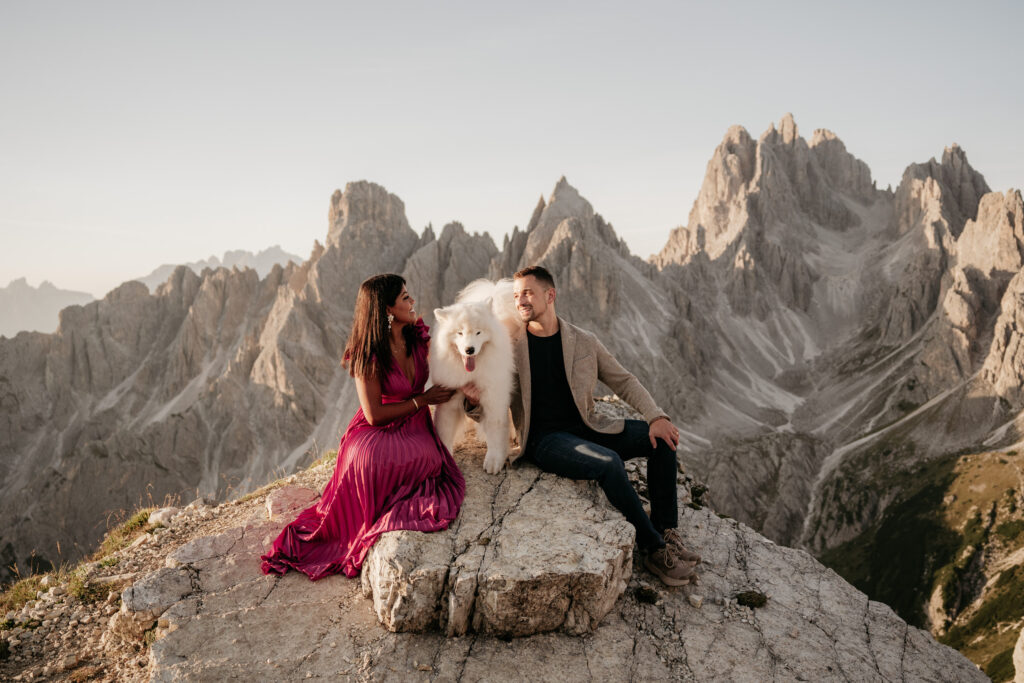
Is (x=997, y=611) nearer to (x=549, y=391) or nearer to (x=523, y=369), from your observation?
(x=549, y=391)

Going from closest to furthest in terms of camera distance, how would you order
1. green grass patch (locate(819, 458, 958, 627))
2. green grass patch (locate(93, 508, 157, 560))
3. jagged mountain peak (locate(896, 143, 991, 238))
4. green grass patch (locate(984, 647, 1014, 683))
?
1. green grass patch (locate(93, 508, 157, 560))
2. green grass patch (locate(984, 647, 1014, 683))
3. green grass patch (locate(819, 458, 958, 627))
4. jagged mountain peak (locate(896, 143, 991, 238))

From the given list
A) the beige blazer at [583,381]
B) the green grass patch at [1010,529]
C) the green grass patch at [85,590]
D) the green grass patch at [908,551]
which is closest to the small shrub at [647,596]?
the beige blazer at [583,381]

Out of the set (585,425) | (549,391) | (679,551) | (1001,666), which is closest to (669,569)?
(679,551)

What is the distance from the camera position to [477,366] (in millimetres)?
7098

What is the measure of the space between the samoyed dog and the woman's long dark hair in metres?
0.65

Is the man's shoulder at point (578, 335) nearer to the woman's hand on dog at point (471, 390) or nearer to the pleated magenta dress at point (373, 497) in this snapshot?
the woman's hand on dog at point (471, 390)

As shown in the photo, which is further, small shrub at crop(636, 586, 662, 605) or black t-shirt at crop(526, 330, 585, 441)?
black t-shirt at crop(526, 330, 585, 441)

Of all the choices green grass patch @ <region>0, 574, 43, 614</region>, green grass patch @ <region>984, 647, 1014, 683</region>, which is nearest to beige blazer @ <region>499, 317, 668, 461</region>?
green grass patch @ <region>0, 574, 43, 614</region>

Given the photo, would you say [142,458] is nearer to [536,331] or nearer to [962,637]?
[536,331]

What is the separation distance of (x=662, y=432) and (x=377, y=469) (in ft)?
11.7

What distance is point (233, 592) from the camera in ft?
21.3

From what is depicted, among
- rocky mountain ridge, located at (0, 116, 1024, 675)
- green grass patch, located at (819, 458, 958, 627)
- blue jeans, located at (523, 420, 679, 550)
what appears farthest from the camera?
rocky mountain ridge, located at (0, 116, 1024, 675)

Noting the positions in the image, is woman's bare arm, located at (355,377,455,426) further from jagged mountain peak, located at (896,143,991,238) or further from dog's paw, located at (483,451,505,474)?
jagged mountain peak, located at (896,143,991,238)

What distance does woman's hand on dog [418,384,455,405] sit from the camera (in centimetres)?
719
